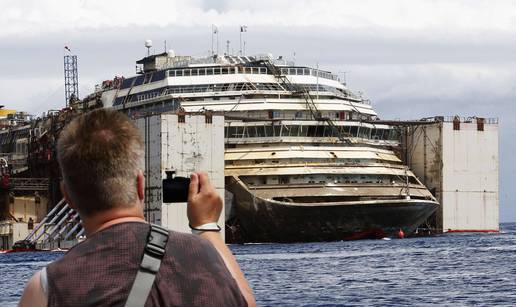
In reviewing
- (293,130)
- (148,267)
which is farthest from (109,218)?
(293,130)

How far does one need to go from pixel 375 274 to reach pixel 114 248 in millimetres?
49032

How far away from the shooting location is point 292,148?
340ft

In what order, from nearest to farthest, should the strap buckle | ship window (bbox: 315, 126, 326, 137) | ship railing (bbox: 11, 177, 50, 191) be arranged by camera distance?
the strap buckle, ship window (bbox: 315, 126, 326, 137), ship railing (bbox: 11, 177, 50, 191)

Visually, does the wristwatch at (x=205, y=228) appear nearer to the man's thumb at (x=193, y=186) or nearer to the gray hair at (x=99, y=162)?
the man's thumb at (x=193, y=186)

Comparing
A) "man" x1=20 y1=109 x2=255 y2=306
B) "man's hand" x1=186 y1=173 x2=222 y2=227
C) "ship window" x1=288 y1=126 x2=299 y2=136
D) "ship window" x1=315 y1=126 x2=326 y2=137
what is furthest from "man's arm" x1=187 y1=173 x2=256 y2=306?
"ship window" x1=315 y1=126 x2=326 y2=137

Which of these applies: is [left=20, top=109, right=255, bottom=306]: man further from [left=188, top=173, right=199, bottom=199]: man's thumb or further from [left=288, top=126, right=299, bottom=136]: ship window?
[left=288, top=126, right=299, bottom=136]: ship window

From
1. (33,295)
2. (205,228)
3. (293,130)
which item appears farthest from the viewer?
(293,130)

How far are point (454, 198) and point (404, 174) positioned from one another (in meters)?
6.68

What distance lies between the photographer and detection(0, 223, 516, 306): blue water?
1630 inches

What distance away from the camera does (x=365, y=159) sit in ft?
344

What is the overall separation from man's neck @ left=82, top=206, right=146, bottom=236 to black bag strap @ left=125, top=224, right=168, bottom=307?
0.15 metres

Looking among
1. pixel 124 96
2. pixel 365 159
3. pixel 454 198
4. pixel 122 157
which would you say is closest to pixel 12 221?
pixel 124 96

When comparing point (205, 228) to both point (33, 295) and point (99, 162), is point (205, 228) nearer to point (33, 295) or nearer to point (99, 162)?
point (99, 162)

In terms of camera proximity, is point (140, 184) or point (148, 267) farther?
point (140, 184)
